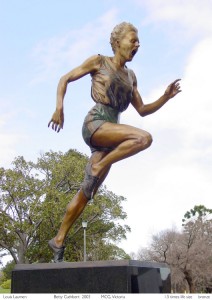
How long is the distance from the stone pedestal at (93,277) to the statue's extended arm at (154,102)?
233 centimetres

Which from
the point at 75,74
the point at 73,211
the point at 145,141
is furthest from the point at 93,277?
the point at 75,74

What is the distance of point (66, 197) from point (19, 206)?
2799 millimetres

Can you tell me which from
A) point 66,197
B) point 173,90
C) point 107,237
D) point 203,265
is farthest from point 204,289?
point 173,90

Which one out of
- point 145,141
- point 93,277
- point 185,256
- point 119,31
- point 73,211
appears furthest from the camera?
point 185,256

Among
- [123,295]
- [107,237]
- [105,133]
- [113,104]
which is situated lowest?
Answer: [123,295]

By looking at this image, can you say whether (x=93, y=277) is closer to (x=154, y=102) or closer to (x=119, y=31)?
(x=154, y=102)

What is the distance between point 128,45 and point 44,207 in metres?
22.3

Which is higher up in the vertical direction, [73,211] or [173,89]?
[173,89]

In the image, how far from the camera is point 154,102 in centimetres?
743

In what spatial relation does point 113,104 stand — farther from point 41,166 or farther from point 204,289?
point 204,289

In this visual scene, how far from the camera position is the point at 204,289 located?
141 ft

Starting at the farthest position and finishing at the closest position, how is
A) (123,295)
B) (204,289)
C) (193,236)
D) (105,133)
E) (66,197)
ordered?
1. (204,289)
2. (193,236)
3. (66,197)
4. (105,133)
5. (123,295)

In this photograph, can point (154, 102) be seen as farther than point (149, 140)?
Yes

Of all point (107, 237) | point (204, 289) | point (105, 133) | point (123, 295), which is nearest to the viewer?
point (123, 295)
